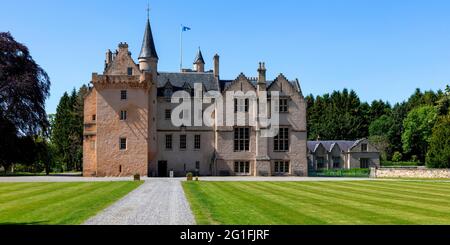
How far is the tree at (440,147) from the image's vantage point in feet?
179

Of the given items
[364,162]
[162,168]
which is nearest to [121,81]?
[162,168]

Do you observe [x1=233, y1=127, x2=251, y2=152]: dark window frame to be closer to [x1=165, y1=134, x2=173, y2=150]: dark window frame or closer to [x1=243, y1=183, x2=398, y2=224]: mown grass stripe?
[x1=165, y1=134, x2=173, y2=150]: dark window frame

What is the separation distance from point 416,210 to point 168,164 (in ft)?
133

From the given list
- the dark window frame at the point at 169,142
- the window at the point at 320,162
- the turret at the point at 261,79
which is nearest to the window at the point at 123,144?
the dark window frame at the point at 169,142

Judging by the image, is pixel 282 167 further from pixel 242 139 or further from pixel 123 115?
pixel 123 115

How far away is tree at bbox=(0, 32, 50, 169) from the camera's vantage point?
47.9 metres

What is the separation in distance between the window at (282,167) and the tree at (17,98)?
23.1 meters

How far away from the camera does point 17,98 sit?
48.7 metres

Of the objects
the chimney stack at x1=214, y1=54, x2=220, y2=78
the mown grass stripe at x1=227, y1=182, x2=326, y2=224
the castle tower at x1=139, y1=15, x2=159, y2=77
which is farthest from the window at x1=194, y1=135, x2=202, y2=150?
the mown grass stripe at x1=227, y1=182, x2=326, y2=224

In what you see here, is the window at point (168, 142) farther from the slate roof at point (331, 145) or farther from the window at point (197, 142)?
the slate roof at point (331, 145)

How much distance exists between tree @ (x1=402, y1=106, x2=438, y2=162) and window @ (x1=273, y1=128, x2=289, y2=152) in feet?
121
